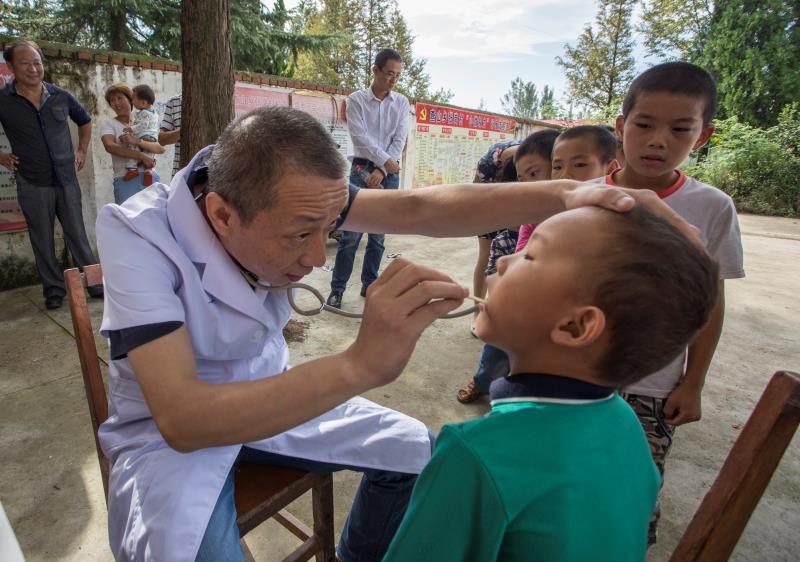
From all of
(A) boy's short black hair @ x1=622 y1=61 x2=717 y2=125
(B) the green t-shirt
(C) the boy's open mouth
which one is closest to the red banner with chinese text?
(A) boy's short black hair @ x1=622 y1=61 x2=717 y2=125

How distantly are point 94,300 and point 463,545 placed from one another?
4.12 metres

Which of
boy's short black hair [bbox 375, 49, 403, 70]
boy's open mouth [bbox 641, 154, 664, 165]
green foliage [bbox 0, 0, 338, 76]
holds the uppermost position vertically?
green foliage [bbox 0, 0, 338, 76]

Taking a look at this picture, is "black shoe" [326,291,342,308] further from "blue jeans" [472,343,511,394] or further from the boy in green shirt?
the boy in green shirt

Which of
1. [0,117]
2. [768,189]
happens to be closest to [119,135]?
[0,117]

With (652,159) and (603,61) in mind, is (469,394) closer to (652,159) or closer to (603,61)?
(652,159)

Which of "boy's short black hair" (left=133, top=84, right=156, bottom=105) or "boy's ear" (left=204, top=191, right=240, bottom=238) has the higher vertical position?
"boy's short black hair" (left=133, top=84, right=156, bottom=105)

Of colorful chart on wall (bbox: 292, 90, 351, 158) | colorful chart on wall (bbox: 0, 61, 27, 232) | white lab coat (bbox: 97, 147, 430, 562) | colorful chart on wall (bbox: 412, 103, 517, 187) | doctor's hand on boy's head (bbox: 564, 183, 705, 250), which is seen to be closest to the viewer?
doctor's hand on boy's head (bbox: 564, 183, 705, 250)

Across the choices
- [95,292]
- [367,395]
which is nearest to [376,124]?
[367,395]

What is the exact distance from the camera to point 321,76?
71.7 feet

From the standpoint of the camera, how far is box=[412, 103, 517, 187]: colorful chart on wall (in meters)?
7.87

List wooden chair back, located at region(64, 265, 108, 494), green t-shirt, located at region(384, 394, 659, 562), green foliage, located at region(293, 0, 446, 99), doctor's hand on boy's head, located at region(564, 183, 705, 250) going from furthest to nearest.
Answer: green foliage, located at region(293, 0, 446, 99) < wooden chair back, located at region(64, 265, 108, 494) < doctor's hand on boy's head, located at region(564, 183, 705, 250) < green t-shirt, located at region(384, 394, 659, 562)

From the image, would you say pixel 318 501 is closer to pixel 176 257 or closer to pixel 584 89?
pixel 176 257

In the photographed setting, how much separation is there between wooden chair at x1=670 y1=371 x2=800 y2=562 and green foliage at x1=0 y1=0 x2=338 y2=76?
10.6m

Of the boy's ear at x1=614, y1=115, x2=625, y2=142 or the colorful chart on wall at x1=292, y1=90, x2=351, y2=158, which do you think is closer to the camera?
the boy's ear at x1=614, y1=115, x2=625, y2=142
